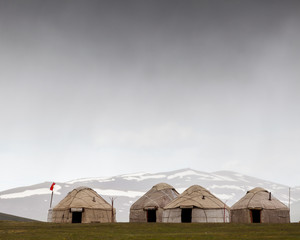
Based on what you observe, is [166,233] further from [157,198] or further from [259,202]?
[157,198]

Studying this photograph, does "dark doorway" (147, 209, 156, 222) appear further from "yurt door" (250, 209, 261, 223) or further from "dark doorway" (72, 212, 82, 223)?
"yurt door" (250, 209, 261, 223)

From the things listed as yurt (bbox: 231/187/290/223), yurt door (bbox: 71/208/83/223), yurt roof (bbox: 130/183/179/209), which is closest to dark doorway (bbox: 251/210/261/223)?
yurt (bbox: 231/187/290/223)

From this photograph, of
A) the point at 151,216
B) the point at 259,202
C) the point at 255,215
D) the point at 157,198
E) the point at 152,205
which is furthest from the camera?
the point at 157,198

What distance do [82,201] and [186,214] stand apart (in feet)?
32.0

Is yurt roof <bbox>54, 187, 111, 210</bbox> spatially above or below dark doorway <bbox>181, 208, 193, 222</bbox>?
above

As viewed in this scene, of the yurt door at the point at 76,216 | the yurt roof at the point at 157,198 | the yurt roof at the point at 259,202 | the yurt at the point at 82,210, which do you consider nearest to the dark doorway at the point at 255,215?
the yurt roof at the point at 259,202

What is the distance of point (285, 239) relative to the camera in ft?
42.0

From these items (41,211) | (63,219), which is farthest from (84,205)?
(41,211)

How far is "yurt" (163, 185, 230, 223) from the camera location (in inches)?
1219

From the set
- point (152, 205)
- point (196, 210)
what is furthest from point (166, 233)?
point (152, 205)

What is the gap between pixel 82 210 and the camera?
109 feet

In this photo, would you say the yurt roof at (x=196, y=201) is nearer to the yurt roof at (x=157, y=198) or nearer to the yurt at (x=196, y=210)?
the yurt at (x=196, y=210)

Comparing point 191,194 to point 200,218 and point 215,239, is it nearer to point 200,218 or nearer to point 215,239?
point 200,218

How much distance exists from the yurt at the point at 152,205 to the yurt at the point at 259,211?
21.7ft
